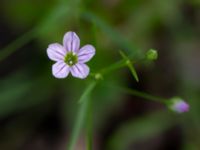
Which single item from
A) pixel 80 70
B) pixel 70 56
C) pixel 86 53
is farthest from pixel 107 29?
pixel 80 70

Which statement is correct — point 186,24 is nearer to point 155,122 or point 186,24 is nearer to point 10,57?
point 155,122

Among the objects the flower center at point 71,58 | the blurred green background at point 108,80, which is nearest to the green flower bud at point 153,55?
the flower center at point 71,58

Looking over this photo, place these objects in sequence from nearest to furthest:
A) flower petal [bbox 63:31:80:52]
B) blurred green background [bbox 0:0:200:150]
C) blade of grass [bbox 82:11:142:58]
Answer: flower petal [bbox 63:31:80:52] → blade of grass [bbox 82:11:142:58] → blurred green background [bbox 0:0:200:150]

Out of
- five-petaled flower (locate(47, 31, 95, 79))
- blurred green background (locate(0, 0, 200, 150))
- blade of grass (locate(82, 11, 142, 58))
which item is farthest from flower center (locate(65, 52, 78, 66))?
blurred green background (locate(0, 0, 200, 150))

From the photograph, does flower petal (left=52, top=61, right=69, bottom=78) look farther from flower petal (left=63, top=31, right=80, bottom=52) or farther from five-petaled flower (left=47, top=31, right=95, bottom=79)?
flower petal (left=63, top=31, right=80, bottom=52)

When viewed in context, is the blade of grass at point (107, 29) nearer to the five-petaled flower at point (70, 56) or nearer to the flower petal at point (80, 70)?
the five-petaled flower at point (70, 56)

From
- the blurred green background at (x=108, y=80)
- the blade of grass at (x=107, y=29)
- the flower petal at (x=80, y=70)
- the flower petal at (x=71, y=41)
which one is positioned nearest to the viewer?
the flower petal at (x=80, y=70)
